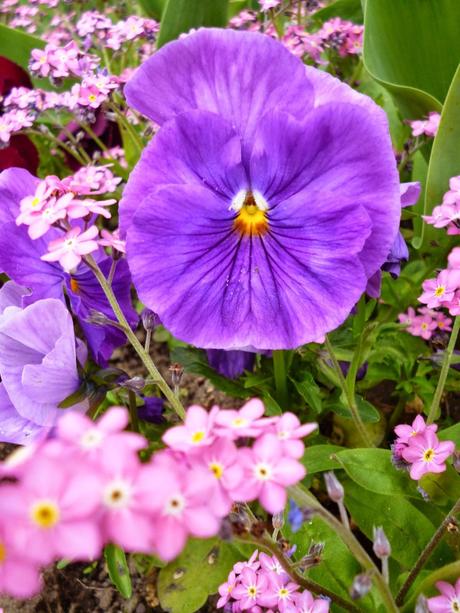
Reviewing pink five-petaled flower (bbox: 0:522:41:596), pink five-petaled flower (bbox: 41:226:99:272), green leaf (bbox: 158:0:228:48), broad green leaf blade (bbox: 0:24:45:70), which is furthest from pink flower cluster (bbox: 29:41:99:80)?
pink five-petaled flower (bbox: 0:522:41:596)

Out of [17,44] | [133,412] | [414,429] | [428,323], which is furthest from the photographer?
[17,44]

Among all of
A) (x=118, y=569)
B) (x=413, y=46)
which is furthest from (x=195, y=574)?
(x=413, y=46)

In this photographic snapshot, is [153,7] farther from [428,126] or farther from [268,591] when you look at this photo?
[268,591]

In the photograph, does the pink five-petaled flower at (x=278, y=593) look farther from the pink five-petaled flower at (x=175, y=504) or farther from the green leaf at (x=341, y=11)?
the green leaf at (x=341, y=11)

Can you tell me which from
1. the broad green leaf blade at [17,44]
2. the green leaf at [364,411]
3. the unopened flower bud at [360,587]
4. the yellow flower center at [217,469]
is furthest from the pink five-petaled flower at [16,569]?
the broad green leaf blade at [17,44]

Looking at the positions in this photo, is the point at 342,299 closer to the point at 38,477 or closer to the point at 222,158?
the point at 222,158

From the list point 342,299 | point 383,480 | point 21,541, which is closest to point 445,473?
point 383,480
